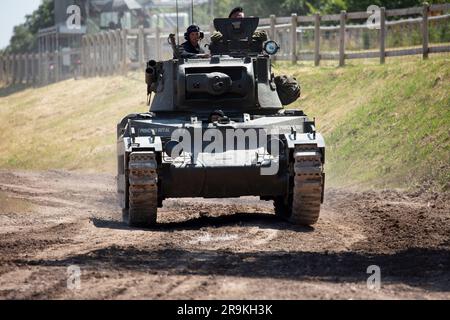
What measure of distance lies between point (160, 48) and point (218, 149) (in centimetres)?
2647

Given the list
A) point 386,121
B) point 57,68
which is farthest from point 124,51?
point 386,121

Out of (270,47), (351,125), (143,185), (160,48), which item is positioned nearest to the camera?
(143,185)

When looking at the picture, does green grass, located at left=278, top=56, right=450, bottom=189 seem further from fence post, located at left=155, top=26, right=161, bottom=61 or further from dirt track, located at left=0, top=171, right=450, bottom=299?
fence post, located at left=155, top=26, right=161, bottom=61

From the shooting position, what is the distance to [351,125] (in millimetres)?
25406

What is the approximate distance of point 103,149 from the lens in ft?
104

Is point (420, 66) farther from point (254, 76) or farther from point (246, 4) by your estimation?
point (246, 4)

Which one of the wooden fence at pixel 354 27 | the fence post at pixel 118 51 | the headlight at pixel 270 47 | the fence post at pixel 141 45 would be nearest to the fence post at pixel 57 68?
the fence post at pixel 118 51

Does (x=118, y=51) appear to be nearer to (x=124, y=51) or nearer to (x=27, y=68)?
(x=124, y=51)

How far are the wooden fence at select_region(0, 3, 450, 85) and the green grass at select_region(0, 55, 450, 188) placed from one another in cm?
43

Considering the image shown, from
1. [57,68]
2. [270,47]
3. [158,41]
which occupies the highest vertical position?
[270,47]

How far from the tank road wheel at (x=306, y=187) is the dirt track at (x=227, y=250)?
0.77 ft

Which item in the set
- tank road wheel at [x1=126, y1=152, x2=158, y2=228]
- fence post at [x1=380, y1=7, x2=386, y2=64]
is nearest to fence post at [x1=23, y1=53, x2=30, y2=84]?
fence post at [x1=380, y1=7, x2=386, y2=64]

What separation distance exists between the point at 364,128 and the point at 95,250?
13.3m

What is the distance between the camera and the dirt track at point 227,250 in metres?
9.43
